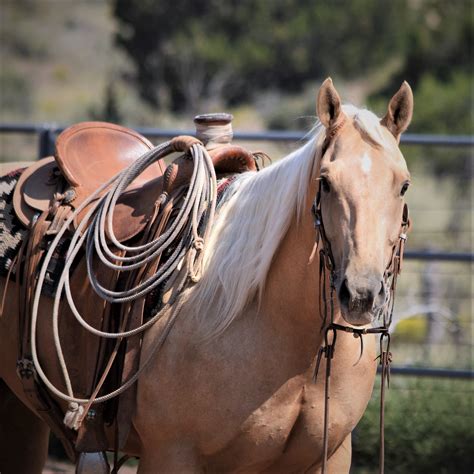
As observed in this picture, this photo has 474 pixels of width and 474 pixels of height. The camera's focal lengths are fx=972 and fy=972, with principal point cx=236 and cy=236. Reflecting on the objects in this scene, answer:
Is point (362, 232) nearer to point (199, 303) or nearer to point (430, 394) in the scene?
point (199, 303)

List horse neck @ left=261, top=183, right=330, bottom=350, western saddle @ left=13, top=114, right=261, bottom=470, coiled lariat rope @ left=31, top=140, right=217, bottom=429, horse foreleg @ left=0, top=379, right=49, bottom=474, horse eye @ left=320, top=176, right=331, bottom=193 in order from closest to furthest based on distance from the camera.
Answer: horse eye @ left=320, top=176, right=331, bottom=193, horse neck @ left=261, top=183, right=330, bottom=350, coiled lariat rope @ left=31, top=140, right=217, bottom=429, western saddle @ left=13, top=114, right=261, bottom=470, horse foreleg @ left=0, top=379, right=49, bottom=474

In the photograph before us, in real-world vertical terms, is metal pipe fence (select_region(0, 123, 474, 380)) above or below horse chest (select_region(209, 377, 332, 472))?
above

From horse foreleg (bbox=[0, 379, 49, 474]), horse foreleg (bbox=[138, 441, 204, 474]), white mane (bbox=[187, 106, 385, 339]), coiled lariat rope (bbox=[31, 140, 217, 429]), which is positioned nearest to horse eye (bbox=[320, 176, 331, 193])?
white mane (bbox=[187, 106, 385, 339])

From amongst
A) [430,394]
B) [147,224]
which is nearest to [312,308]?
[147,224]

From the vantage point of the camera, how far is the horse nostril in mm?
2539

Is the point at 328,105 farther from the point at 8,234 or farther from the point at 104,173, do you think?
the point at 8,234

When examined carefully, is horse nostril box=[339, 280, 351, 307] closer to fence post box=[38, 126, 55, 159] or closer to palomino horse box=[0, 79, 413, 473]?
palomino horse box=[0, 79, 413, 473]

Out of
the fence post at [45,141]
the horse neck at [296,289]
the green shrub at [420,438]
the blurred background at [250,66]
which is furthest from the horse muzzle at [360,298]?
the blurred background at [250,66]

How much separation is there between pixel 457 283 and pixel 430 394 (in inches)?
244

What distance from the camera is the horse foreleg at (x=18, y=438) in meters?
4.16

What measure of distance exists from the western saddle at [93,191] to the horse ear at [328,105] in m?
0.74

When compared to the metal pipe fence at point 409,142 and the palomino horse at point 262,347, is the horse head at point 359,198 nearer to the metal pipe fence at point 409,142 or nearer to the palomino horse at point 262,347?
the palomino horse at point 262,347

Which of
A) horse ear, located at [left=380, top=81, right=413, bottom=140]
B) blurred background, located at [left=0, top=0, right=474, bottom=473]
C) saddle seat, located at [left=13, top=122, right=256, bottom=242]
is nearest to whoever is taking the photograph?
horse ear, located at [left=380, top=81, right=413, bottom=140]

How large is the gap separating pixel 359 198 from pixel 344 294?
0.27 meters
